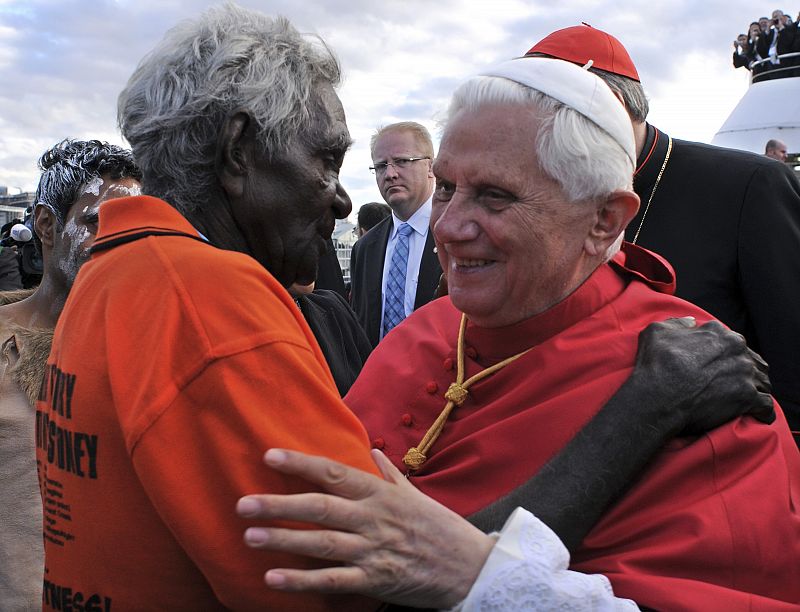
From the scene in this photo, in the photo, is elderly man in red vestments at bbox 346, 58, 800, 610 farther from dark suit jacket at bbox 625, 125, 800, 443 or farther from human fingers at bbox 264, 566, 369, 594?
dark suit jacket at bbox 625, 125, 800, 443

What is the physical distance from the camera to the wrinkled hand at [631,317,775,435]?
1805mm

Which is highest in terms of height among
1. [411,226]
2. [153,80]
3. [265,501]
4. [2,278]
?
[153,80]

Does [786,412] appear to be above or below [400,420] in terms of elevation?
below

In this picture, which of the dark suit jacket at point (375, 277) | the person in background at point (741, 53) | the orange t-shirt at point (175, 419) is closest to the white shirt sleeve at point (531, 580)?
the orange t-shirt at point (175, 419)

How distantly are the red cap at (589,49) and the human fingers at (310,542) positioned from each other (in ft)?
8.10

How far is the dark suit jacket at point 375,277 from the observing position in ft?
18.6

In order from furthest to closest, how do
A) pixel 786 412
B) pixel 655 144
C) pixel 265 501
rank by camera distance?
pixel 655 144 → pixel 786 412 → pixel 265 501

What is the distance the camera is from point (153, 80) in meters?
1.80

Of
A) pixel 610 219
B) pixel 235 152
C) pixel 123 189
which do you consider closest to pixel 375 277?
pixel 123 189

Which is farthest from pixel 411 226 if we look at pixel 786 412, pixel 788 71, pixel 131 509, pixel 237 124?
pixel 788 71

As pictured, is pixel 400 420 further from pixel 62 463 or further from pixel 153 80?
pixel 153 80

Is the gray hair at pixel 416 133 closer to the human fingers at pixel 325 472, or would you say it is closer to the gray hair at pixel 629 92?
the gray hair at pixel 629 92

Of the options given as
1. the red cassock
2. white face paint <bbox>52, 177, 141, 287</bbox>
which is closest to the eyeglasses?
white face paint <bbox>52, 177, 141, 287</bbox>

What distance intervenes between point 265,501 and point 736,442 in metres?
1.15
